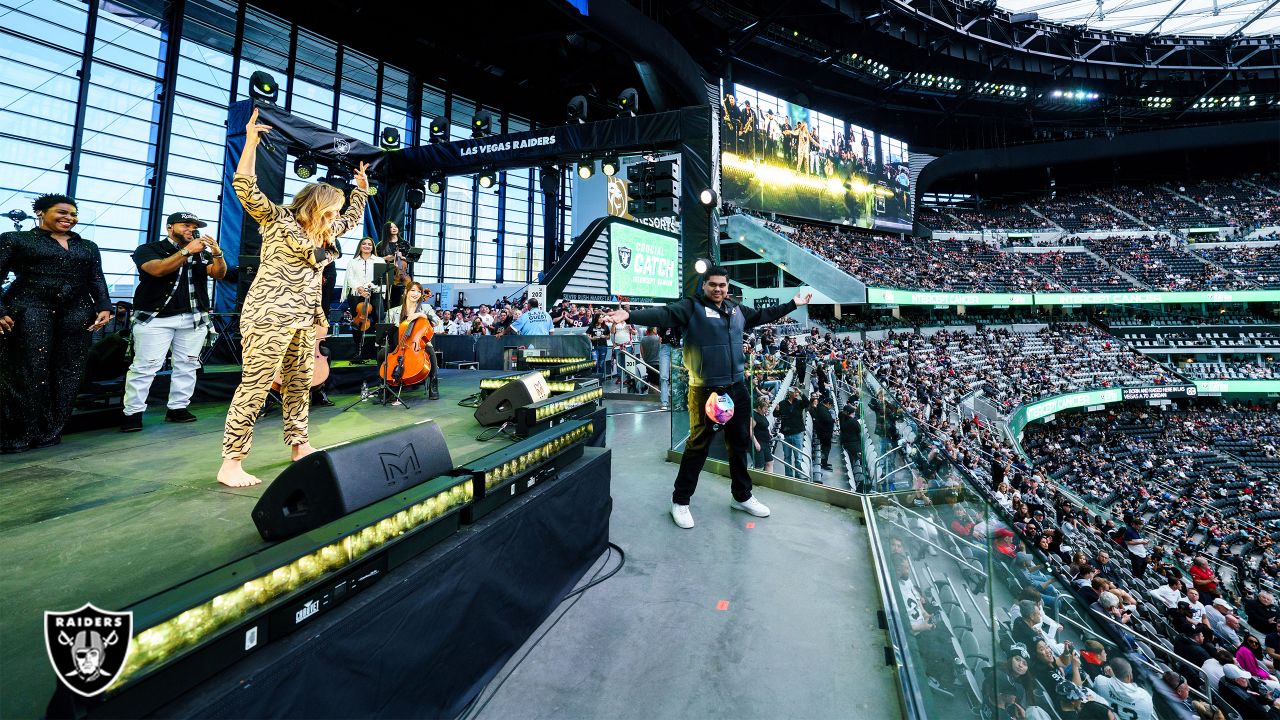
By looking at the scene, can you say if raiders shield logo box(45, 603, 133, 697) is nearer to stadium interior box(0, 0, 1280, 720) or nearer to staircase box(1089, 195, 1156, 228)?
stadium interior box(0, 0, 1280, 720)

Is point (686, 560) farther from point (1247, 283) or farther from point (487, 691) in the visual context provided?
point (1247, 283)

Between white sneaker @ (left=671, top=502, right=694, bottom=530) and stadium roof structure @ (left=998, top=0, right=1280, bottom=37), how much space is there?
33.3m

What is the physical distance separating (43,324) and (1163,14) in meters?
41.2

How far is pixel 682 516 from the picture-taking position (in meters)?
3.30

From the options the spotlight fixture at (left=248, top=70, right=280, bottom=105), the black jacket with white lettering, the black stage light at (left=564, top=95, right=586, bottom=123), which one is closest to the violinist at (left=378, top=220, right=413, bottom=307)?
the black jacket with white lettering

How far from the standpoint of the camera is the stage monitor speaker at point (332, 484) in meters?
1.63

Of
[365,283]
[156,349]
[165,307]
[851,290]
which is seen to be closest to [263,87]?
[365,283]

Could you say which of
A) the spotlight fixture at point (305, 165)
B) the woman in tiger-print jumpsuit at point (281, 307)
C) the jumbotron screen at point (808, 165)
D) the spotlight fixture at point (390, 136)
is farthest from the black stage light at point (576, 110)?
the jumbotron screen at point (808, 165)

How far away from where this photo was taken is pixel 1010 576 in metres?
1.48

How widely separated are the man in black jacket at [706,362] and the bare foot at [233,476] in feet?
7.51

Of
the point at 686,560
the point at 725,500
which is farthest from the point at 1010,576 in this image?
the point at 725,500

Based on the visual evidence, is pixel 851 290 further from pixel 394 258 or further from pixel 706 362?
pixel 706 362

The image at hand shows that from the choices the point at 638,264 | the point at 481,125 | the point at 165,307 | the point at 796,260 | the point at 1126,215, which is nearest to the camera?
the point at 165,307

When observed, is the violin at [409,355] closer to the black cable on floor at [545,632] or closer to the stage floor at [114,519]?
the stage floor at [114,519]
